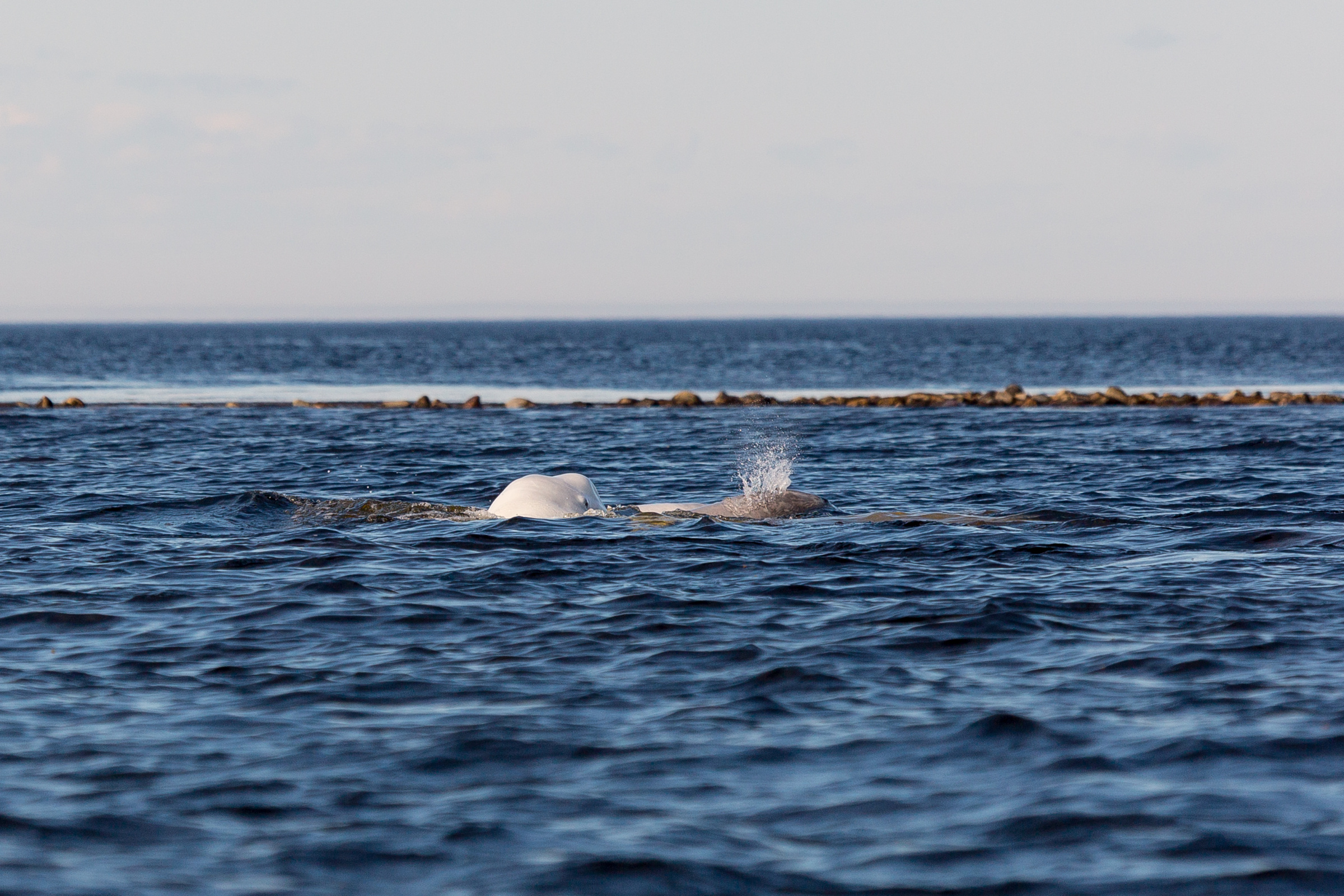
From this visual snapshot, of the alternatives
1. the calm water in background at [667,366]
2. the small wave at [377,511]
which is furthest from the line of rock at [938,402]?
the small wave at [377,511]

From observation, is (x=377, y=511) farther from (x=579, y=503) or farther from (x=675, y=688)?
(x=675, y=688)

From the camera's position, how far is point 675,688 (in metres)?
9.88

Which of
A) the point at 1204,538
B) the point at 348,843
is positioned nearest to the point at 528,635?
the point at 348,843

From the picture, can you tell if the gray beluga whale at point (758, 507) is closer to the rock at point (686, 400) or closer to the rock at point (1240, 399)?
the rock at point (686, 400)

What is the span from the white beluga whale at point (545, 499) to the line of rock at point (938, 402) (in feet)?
86.1

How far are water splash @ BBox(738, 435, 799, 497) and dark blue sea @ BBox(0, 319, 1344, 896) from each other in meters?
0.70

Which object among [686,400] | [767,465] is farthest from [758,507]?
[686,400]

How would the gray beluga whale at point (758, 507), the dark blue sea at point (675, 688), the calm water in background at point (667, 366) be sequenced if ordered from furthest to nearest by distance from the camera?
the calm water in background at point (667, 366), the gray beluga whale at point (758, 507), the dark blue sea at point (675, 688)

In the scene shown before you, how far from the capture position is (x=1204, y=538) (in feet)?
53.2

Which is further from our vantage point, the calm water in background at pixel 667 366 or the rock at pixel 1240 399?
the calm water in background at pixel 667 366

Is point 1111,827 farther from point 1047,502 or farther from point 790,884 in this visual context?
point 1047,502

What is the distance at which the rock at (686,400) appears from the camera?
149ft

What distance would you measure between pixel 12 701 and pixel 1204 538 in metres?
12.8

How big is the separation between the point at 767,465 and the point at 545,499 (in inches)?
392
